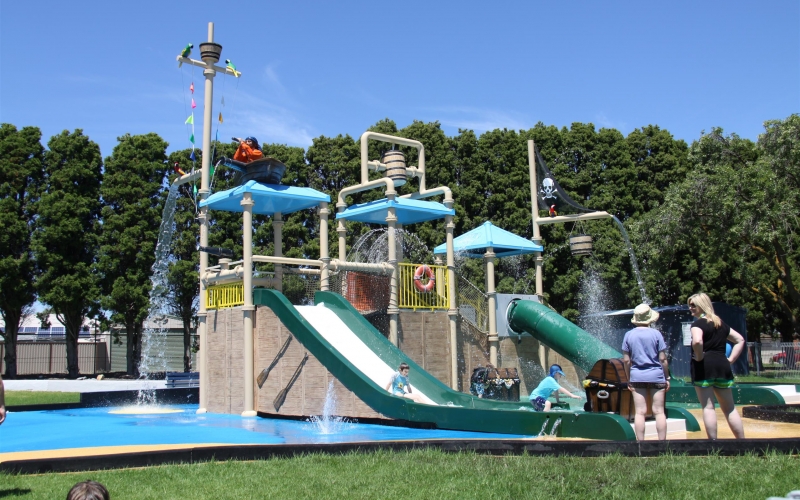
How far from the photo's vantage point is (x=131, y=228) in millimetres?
32906

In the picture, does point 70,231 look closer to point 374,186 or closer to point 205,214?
point 205,214

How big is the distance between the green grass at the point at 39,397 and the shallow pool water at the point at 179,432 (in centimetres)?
442

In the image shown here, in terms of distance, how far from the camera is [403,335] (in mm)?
17016

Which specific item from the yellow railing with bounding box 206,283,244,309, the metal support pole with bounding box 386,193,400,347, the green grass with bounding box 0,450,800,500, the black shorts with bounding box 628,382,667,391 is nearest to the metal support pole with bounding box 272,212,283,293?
the yellow railing with bounding box 206,283,244,309

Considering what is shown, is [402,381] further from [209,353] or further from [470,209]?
[470,209]

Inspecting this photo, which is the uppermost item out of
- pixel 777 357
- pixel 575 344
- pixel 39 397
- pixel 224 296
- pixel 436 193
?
pixel 436 193

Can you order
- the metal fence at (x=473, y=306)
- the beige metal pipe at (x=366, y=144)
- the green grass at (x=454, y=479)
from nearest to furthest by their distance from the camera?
the green grass at (x=454, y=479) → the beige metal pipe at (x=366, y=144) → the metal fence at (x=473, y=306)

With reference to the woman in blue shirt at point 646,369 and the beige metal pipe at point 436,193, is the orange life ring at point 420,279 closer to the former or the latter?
the beige metal pipe at point 436,193

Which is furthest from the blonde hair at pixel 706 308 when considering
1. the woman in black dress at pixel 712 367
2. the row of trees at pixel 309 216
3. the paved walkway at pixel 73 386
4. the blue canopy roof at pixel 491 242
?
the row of trees at pixel 309 216

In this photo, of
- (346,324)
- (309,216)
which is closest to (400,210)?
(346,324)

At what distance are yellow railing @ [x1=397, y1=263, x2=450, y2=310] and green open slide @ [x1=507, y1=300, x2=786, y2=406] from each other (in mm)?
2254

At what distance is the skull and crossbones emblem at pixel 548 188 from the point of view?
21.9 metres

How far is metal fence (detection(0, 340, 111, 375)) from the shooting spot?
118ft

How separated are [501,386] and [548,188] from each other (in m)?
7.76
